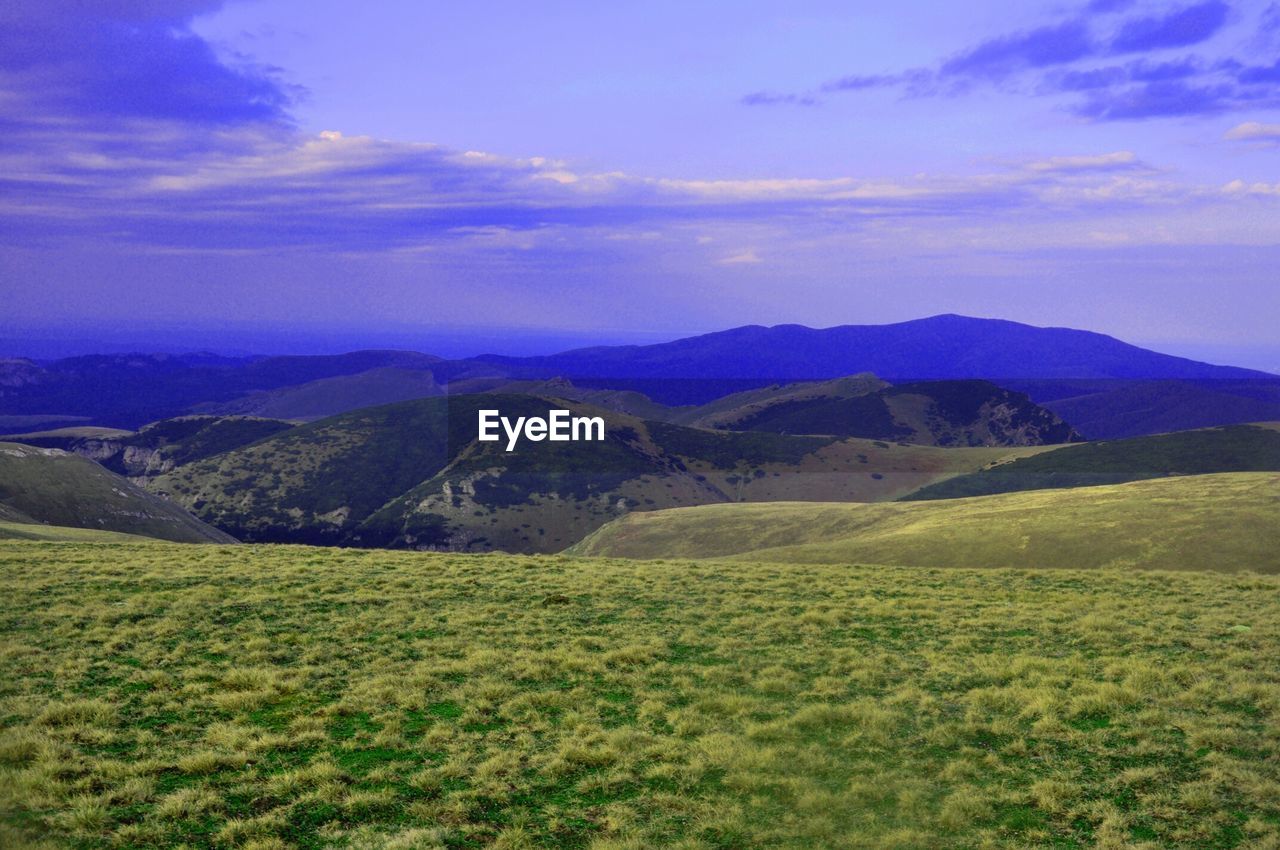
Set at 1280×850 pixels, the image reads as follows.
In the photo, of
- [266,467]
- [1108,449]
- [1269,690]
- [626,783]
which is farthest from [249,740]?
[266,467]

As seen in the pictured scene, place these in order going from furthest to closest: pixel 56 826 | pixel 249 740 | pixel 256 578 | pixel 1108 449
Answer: pixel 1108 449, pixel 256 578, pixel 249 740, pixel 56 826

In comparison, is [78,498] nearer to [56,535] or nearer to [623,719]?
[56,535]

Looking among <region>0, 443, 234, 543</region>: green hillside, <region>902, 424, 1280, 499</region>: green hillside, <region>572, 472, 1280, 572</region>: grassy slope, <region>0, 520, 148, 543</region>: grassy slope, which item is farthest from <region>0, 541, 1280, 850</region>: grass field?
<region>902, 424, 1280, 499</region>: green hillside

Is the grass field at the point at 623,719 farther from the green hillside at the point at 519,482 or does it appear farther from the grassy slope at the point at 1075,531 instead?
the green hillside at the point at 519,482

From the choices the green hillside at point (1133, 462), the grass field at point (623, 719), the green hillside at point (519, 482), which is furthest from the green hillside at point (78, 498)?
the green hillside at point (1133, 462)

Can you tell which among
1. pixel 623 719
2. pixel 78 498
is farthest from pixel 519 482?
pixel 623 719

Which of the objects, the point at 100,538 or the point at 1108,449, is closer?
the point at 100,538

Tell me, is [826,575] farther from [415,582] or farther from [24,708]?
[24,708]
